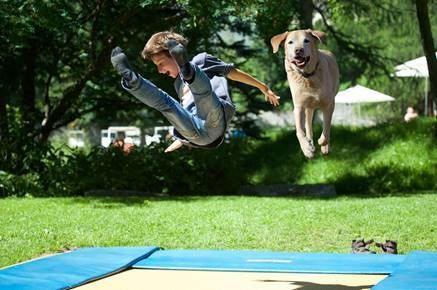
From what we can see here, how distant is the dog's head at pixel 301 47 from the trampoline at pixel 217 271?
141cm

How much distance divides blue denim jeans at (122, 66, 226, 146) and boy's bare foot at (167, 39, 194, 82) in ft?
0.16

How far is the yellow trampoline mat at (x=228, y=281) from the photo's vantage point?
196 inches

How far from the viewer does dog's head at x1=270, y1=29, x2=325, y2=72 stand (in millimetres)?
4469

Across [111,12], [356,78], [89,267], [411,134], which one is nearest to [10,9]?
[111,12]

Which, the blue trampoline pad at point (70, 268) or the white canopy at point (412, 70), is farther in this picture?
the white canopy at point (412, 70)

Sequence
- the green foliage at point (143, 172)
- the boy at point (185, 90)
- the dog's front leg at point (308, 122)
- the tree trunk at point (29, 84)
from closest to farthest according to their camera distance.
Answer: the boy at point (185, 90)
the dog's front leg at point (308, 122)
the green foliage at point (143, 172)
the tree trunk at point (29, 84)

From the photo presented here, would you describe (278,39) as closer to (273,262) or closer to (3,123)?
(273,262)

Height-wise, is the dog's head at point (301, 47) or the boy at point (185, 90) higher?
the dog's head at point (301, 47)

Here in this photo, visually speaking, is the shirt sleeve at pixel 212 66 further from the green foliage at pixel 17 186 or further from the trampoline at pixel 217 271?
the green foliage at pixel 17 186

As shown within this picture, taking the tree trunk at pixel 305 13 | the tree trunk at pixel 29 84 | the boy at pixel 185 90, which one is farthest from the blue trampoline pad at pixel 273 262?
the tree trunk at pixel 29 84

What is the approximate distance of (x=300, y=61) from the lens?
4566 mm

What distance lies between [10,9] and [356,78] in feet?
60.3

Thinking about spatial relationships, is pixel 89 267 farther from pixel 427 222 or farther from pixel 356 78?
pixel 356 78

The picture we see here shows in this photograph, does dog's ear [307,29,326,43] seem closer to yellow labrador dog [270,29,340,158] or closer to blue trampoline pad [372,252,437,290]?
yellow labrador dog [270,29,340,158]
